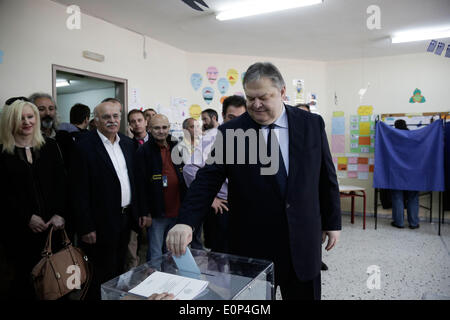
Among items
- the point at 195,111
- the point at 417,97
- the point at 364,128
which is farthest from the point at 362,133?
the point at 195,111

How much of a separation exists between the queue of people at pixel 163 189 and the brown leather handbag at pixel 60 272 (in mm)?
109

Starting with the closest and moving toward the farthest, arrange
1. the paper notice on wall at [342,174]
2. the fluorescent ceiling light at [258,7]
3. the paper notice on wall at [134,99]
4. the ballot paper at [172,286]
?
the ballot paper at [172,286]
the fluorescent ceiling light at [258,7]
the paper notice on wall at [134,99]
the paper notice on wall at [342,174]

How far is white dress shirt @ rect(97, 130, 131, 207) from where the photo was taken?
2.24 m

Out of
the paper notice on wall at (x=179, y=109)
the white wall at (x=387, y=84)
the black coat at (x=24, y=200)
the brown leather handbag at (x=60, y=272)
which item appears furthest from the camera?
the white wall at (x=387, y=84)

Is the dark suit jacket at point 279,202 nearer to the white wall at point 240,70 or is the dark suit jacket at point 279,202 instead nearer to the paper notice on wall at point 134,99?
the paper notice on wall at point 134,99

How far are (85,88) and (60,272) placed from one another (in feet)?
18.2

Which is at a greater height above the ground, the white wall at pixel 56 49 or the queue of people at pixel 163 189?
the white wall at pixel 56 49

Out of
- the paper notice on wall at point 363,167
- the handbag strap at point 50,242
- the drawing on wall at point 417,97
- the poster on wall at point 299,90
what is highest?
the poster on wall at point 299,90

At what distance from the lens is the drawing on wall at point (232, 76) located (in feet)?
18.3

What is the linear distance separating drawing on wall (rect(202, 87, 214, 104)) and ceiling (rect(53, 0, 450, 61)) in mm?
632

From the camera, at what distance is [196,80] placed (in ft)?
17.9

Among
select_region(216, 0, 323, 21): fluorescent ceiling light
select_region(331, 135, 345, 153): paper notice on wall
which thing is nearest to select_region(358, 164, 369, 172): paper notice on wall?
select_region(331, 135, 345, 153): paper notice on wall

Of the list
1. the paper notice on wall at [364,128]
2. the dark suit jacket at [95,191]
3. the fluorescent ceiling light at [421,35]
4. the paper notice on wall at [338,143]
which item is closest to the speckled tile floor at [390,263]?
the dark suit jacket at [95,191]
